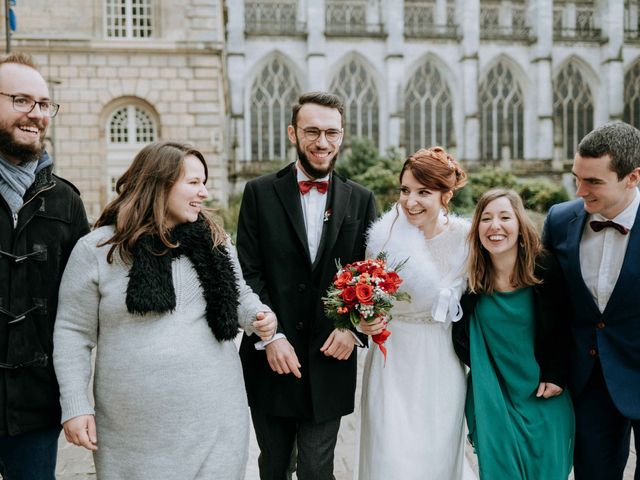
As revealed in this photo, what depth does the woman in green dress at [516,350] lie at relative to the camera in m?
3.55

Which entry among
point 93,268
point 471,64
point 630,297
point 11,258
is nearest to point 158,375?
point 93,268

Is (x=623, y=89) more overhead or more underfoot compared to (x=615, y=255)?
more overhead

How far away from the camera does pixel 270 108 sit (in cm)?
3747

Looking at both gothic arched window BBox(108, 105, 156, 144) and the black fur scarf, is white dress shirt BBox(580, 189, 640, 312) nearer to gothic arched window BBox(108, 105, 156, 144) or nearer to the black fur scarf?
the black fur scarf

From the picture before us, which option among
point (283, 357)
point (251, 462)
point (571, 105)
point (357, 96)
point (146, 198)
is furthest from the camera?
point (571, 105)

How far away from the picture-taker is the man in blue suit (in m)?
3.35

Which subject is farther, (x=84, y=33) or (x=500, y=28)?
(x=500, y=28)

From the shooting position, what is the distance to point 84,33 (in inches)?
717

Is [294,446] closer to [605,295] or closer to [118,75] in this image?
[605,295]

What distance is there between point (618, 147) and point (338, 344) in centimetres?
187

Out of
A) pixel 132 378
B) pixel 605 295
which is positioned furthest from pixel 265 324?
pixel 605 295

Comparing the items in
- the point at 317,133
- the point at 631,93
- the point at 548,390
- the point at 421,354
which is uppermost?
the point at 631,93

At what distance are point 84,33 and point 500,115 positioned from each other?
2848cm

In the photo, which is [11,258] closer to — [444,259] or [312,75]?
[444,259]
